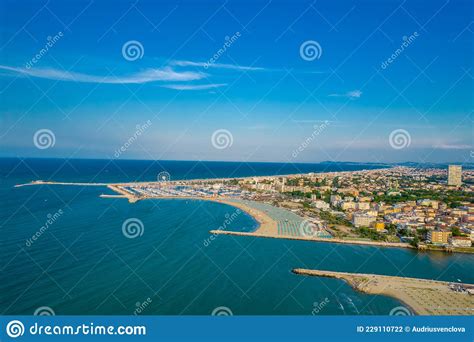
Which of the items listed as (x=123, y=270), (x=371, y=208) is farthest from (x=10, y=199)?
(x=371, y=208)

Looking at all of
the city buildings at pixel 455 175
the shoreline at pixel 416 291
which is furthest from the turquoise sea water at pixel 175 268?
the city buildings at pixel 455 175

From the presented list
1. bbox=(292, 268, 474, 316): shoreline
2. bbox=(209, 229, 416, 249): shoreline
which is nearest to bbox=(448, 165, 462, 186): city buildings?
bbox=(209, 229, 416, 249): shoreline

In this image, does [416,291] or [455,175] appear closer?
Result: [416,291]

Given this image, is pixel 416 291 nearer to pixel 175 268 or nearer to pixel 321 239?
pixel 321 239

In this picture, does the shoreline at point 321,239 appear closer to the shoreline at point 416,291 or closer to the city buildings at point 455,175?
the shoreline at point 416,291

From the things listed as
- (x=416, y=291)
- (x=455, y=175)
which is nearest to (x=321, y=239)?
(x=416, y=291)
